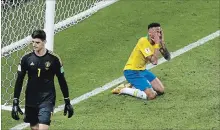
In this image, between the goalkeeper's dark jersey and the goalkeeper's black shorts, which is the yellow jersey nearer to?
the goalkeeper's dark jersey

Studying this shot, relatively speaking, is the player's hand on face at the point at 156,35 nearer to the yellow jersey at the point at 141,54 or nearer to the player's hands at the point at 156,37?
the player's hands at the point at 156,37

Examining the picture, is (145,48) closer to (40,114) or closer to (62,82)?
(62,82)

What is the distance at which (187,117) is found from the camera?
394 inches

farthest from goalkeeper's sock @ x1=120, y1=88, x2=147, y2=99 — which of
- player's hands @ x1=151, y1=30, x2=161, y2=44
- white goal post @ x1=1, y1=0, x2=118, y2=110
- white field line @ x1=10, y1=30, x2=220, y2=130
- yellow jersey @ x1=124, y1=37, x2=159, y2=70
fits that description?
white goal post @ x1=1, y1=0, x2=118, y2=110

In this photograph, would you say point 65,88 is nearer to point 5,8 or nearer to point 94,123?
point 94,123

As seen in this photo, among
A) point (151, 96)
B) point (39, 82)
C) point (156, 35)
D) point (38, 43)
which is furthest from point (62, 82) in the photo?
point (151, 96)

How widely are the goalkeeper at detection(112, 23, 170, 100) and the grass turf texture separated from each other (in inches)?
5.1

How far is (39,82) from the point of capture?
8602 mm

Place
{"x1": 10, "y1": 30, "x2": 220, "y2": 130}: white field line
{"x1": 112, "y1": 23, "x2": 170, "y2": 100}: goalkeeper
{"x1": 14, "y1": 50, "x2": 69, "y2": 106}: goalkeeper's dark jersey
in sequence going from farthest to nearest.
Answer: {"x1": 112, "y1": 23, "x2": 170, "y2": 100}: goalkeeper → {"x1": 10, "y1": 30, "x2": 220, "y2": 130}: white field line → {"x1": 14, "y1": 50, "x2": 69, "y2": 106}: goalkeeper's dark jersey

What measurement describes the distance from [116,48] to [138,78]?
1907mm

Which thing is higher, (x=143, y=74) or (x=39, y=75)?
(x=39, y=75)

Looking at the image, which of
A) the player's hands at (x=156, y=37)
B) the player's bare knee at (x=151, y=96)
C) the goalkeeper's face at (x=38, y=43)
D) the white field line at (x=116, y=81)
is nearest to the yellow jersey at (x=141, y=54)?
the player's hands at (x=156, y=37)

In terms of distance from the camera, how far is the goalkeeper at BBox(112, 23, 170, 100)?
1063 cm

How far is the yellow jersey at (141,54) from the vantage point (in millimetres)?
10640
